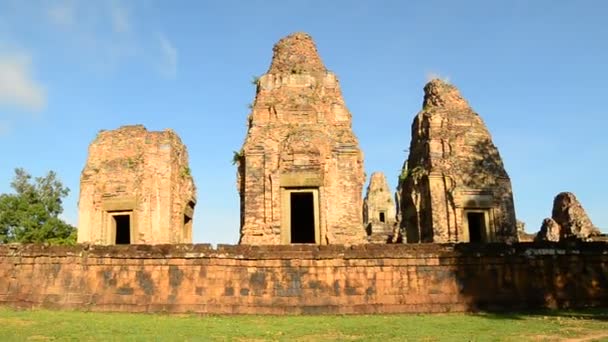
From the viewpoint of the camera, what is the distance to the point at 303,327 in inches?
360

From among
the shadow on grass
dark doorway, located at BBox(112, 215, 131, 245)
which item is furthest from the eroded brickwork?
dark doorway, located at BBox(112, 215, 131, 245)

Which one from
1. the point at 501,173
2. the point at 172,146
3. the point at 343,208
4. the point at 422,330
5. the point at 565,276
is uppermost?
the point at 172,146

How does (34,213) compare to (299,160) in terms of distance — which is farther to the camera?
(34,213)

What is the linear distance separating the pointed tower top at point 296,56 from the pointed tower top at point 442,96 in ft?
13.9

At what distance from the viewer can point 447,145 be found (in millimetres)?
18031

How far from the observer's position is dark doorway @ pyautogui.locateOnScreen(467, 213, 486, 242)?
17.9 metres

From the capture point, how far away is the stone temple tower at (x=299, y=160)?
603 inches

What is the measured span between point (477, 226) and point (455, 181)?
3.00 m

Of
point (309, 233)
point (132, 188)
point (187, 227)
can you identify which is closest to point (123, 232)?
point (187, 227)

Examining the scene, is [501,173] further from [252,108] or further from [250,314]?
[250,314]

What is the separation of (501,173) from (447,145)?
1.96 meters

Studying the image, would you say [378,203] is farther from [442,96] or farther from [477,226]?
[442,96]

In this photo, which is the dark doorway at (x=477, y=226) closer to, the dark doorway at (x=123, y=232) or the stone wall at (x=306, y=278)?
the stone wall at (x=306, y=278)

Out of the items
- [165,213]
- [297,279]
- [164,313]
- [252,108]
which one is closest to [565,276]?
[297,279]
